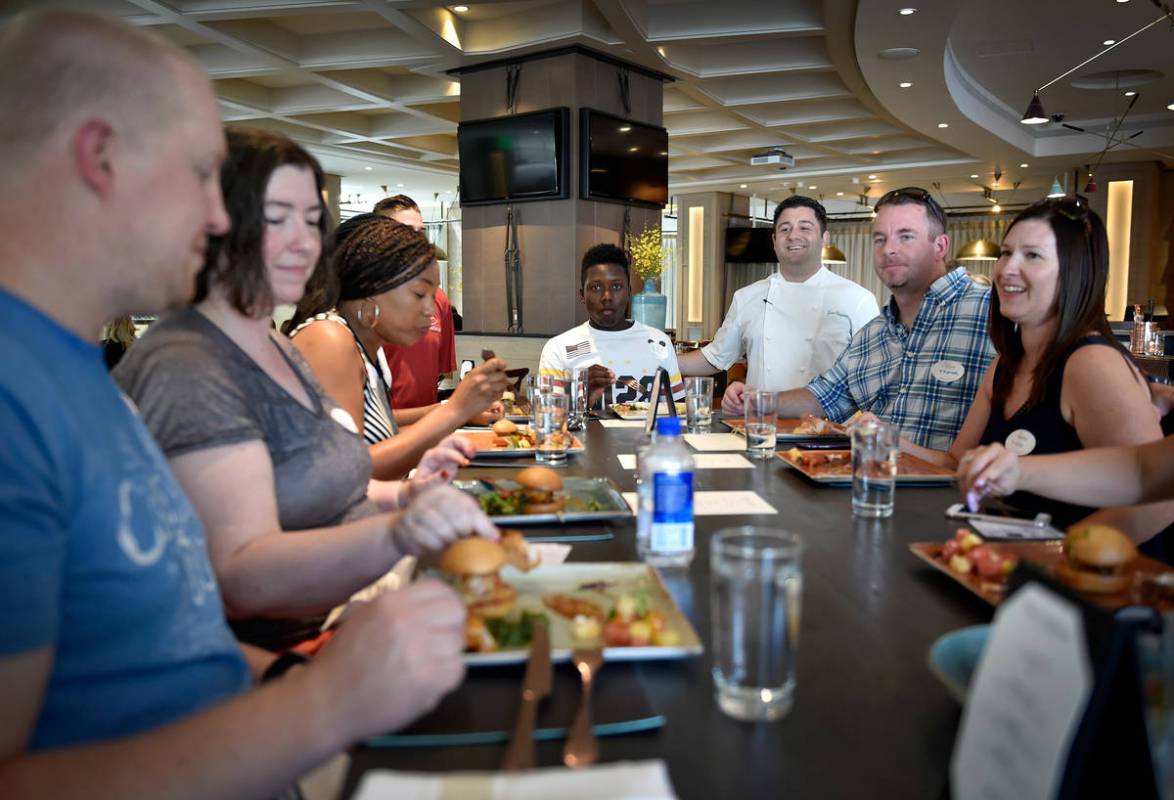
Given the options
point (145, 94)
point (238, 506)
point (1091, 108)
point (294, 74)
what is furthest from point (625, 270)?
point (1091, 108)

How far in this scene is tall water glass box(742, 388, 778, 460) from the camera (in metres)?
2.33

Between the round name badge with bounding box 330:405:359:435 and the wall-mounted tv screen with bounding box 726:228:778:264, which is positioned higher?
the wall-mounted tv screen with bounding box 726:228:778:264

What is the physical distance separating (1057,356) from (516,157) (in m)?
5.52

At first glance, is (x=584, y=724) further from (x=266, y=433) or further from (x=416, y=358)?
(x=416, y=358)

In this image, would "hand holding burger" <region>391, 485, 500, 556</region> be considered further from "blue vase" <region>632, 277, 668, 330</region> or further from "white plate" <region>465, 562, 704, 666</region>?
"blue vase" <region>632, 277, 668, 330</region>

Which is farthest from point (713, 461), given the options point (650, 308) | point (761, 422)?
point (650, 308)

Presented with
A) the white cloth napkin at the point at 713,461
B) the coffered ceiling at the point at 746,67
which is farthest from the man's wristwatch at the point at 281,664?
the coffered ceiling at the point at 746,67

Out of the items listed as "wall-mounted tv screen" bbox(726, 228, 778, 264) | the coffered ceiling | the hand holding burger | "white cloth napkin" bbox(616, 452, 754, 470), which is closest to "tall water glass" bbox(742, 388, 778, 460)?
"white cloth napkin" bbox(616, 452, 754, 470)

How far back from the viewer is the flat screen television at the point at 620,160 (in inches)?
268

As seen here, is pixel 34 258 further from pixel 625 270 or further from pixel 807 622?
pixel 625 270

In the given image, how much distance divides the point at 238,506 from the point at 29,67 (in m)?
0.64

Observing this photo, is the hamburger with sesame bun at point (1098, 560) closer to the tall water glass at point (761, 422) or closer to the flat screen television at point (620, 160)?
the tall water glass at point (761, 422)

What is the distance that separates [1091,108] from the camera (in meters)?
9.10

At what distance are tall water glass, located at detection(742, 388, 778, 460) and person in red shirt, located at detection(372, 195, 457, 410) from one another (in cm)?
123
